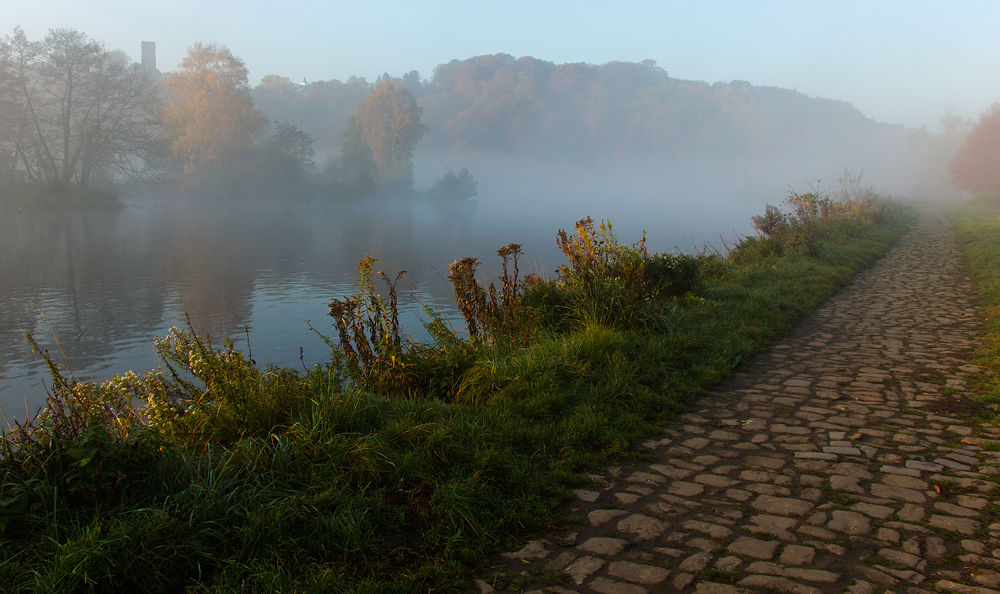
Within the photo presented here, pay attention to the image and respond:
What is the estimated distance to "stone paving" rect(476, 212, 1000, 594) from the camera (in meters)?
2.46

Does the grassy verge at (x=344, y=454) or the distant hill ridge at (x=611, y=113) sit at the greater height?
the distant hill ridge at (x=611, y=113)

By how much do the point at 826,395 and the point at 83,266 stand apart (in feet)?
71.4

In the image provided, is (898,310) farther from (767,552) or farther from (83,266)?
(83,266)

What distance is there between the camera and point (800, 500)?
310 centimetres

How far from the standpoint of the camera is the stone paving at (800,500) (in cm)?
246

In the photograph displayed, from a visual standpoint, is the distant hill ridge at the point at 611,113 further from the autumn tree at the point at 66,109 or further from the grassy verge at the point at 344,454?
the grassy verge at the point at 344,454

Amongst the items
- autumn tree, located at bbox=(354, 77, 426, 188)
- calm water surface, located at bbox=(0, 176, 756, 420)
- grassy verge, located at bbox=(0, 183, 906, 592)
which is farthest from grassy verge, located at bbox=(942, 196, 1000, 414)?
autumn tree, located at bbox=(354, 77, 426, 188)

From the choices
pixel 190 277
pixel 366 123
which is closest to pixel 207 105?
pixel 366 123

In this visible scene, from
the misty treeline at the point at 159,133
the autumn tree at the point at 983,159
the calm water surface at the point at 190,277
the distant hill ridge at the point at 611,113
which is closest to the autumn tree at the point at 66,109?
the misty treeline at the point at 159,133

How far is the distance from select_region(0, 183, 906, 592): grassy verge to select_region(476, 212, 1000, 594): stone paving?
29cm

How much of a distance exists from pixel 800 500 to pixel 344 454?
2510mm

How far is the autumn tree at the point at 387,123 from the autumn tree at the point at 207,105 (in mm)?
16786

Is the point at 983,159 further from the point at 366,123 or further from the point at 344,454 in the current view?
the point at 366,123

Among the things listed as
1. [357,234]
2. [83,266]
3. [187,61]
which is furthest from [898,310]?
[187,61]
